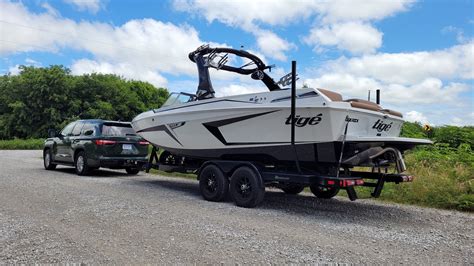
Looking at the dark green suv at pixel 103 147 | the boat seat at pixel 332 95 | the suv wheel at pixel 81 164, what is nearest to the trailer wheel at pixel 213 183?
the boat seat at pixel 332 95

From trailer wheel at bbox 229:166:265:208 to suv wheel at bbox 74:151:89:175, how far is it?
6459 millimetres

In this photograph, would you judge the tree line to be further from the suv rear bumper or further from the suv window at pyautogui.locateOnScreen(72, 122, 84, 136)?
the suv rear bumper

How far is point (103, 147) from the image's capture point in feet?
40.7

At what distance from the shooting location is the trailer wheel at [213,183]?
8.44m

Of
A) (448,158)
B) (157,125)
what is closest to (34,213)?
(157,125)

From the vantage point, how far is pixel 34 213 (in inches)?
271

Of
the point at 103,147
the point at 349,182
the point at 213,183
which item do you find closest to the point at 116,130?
the point at 103,147

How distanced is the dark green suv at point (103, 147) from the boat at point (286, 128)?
9.87ft

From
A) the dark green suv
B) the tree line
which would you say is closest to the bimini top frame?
the dark green suv

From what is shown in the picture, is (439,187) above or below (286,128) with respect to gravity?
below

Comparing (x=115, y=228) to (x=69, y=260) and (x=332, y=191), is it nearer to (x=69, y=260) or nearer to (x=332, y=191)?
(x=69, y=260)

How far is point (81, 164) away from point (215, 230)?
8.40 m

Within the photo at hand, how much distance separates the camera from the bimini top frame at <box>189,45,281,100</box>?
9844 mm

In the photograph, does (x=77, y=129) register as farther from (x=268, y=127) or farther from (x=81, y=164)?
(x=268, y=127)
